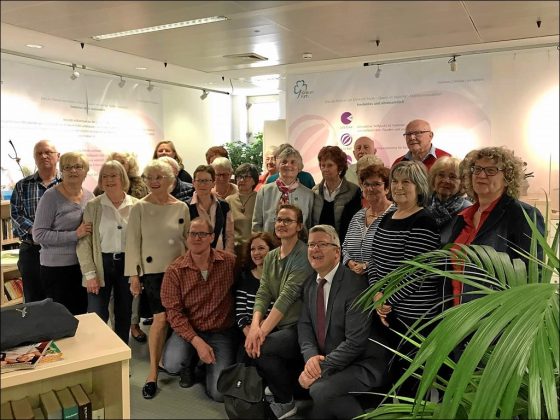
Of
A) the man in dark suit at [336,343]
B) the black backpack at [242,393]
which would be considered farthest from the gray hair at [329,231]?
the black backpack at [242,393]

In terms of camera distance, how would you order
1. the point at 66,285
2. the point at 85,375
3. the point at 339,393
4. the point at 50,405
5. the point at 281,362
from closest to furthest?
the point at 50,405 < the point at 85,375 < the point at 66,285 < the point at 339,393 < the point at 281,362

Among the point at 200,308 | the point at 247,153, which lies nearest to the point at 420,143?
the point at 247,153

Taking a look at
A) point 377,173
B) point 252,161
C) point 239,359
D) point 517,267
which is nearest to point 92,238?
point 252,161

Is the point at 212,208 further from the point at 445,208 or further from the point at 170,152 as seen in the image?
the point at 445,208

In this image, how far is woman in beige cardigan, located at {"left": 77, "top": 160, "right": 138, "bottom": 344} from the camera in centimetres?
197

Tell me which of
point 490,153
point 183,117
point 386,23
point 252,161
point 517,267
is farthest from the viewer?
point 252,161

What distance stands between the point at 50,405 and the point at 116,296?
46.0 inches

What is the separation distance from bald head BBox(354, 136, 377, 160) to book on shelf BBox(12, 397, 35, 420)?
235cm

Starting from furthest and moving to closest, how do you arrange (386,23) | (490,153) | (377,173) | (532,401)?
(377,173)
(490,153)
(386,23)
(532,401)

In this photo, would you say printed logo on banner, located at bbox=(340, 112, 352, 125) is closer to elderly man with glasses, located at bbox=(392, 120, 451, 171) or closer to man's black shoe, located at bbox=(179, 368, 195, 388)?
elderly man with glasses, located at bbox=(392, 120, 451, 171)

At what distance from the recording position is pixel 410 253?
2.09 meters

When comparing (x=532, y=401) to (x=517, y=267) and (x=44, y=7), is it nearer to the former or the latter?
(x=517, y=267)

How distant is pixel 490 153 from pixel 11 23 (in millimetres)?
1643

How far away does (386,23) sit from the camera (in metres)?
1.16
